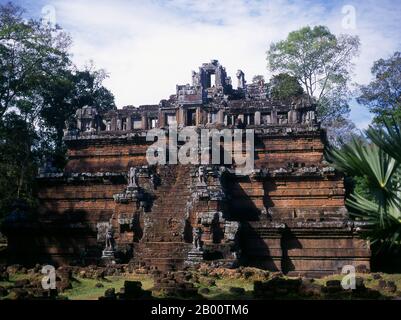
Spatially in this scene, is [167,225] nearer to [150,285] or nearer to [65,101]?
[150,285]

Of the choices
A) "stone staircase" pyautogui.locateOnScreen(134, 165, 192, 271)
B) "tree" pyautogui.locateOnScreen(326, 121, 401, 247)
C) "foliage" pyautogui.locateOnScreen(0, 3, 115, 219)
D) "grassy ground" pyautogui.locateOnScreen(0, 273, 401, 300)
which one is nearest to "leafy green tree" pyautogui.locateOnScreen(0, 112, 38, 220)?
"foliage" pyautogui.locateOnScreen(0, 3, 115, 219)

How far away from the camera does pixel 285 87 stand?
36.3 metres

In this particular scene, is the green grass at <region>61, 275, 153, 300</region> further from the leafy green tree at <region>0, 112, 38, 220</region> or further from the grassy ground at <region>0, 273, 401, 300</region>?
the leafy green tree at <region>0, 112, 38, 220</region>

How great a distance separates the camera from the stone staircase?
1766 centimetres

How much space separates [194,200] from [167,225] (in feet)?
4.51

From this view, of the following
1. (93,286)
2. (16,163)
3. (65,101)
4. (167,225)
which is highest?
(65,101)

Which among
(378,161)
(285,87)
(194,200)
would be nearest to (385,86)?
(285,87)

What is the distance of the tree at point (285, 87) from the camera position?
36213 mm

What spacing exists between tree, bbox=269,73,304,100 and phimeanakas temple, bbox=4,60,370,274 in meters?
11.3

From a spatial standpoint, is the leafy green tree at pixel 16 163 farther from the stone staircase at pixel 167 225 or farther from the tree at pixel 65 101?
the stone staircase at pixel 167 225

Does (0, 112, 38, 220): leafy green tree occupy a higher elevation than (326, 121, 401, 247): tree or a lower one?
higher

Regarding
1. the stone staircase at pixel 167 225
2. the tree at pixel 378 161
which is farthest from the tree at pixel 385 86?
the tree at pixel 378 161

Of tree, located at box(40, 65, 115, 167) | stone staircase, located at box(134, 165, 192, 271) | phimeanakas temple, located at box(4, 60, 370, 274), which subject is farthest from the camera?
tree, located at box(40, 65, 115, 167)
